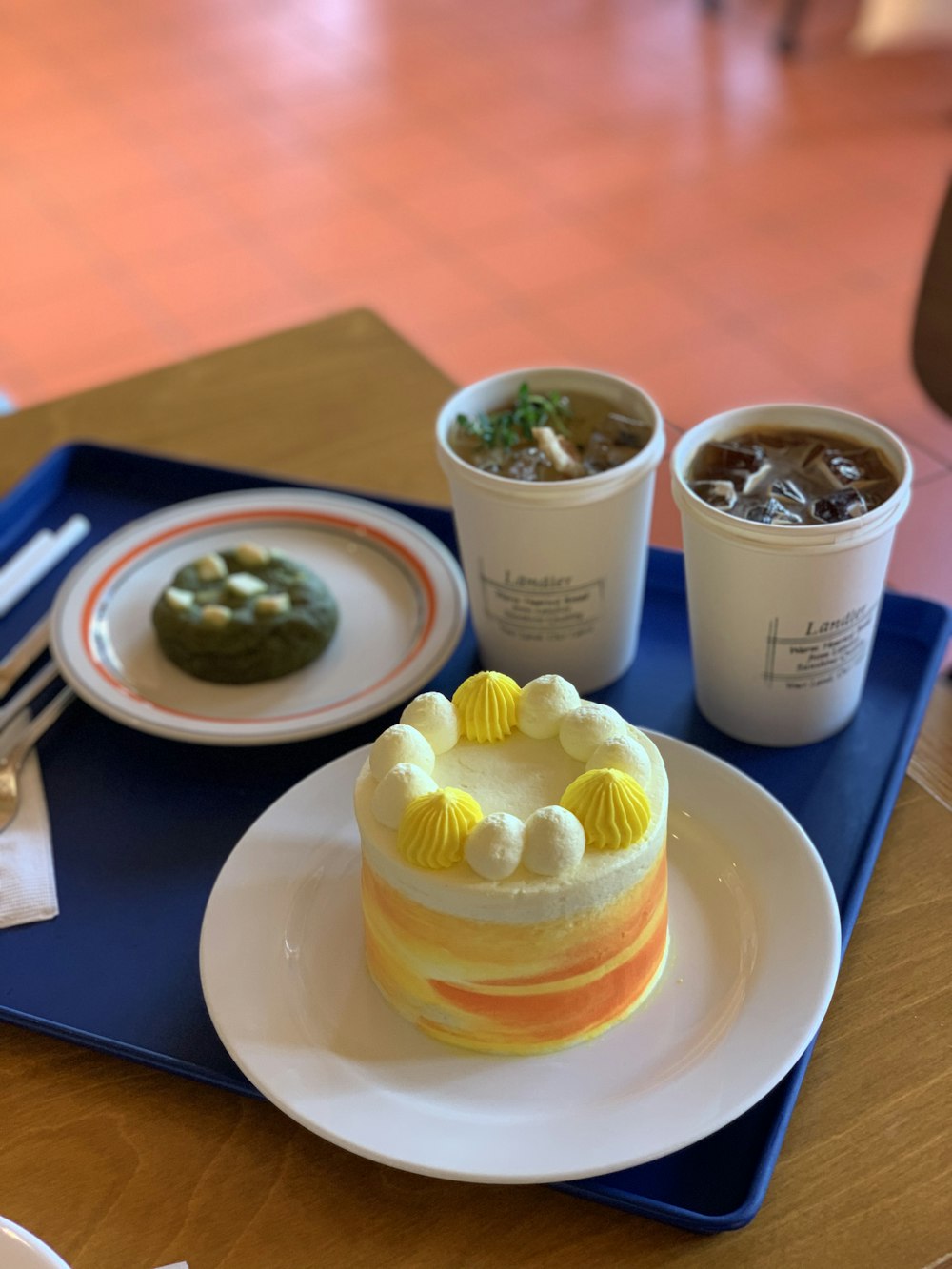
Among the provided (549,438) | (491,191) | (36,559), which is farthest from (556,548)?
(491,191)

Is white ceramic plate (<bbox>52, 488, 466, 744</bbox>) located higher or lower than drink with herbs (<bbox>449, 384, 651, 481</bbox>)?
lower

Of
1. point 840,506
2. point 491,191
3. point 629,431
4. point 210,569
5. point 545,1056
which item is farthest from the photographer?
point 491,191

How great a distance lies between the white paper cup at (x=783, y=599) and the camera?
0.88 m

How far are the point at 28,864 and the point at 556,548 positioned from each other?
1.45 feet

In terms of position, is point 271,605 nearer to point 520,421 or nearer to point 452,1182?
point 520,421

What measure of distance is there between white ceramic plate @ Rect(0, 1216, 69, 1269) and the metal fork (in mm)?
355

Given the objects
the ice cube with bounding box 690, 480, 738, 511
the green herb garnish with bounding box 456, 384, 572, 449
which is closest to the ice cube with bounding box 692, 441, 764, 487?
the ice cube with bounding box 690, 480, 738, 511

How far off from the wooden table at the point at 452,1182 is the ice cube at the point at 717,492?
27cm

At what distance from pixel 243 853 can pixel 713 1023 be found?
31 centimetres

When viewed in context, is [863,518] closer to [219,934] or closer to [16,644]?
[219,934]

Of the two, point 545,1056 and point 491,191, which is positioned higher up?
point 545,1056

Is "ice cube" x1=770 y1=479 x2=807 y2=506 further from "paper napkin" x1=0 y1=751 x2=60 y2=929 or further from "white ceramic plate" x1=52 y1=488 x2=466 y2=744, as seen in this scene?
"paper napkin" x1=0 y1=751 x2=60 y2=929

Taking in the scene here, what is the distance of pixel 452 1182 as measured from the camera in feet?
2.38

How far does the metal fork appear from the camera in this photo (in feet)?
3.18
